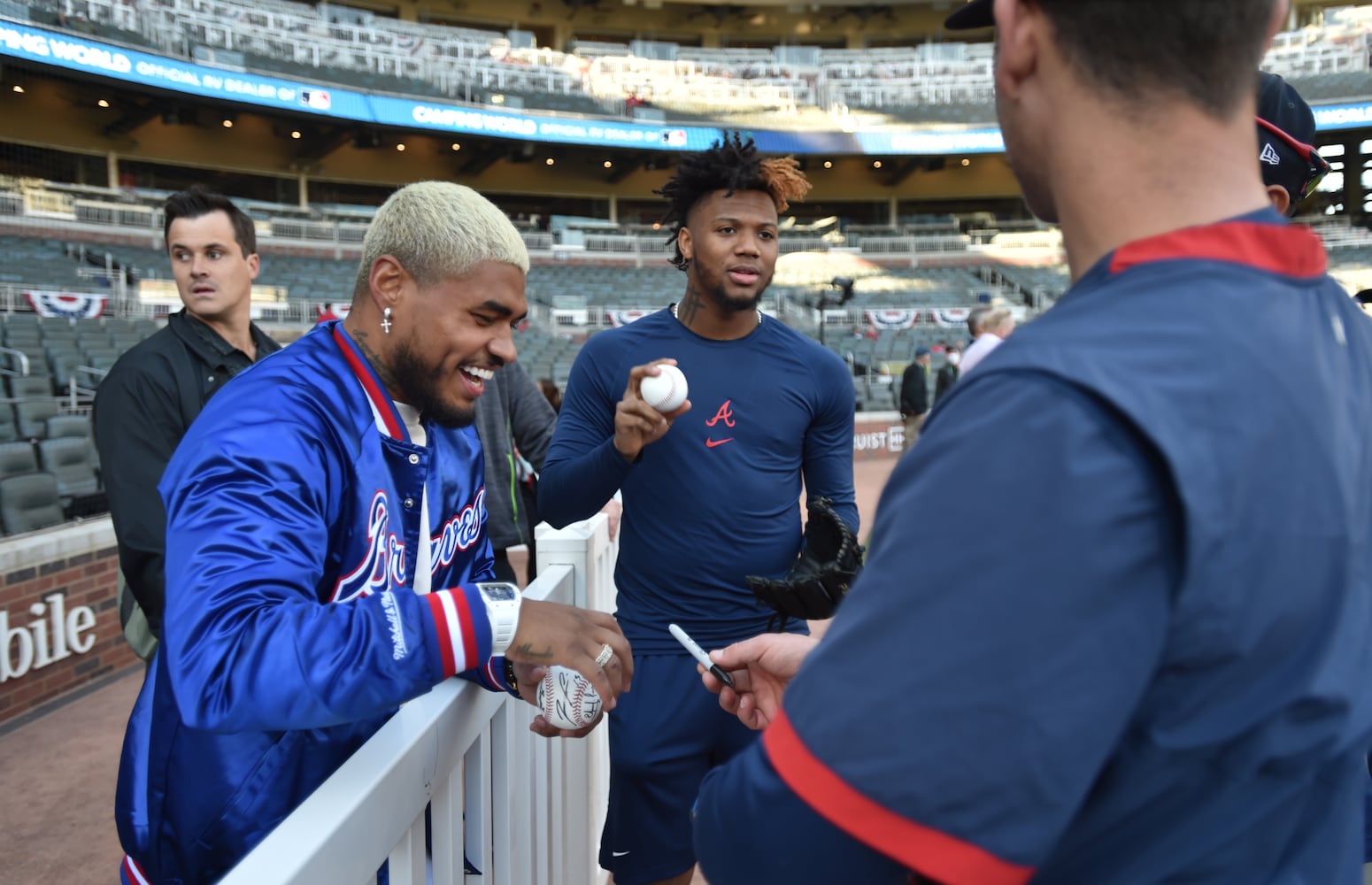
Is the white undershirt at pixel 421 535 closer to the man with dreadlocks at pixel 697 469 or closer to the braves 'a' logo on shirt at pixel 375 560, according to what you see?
the braves 'a' logo on shirt at pixel 375 560

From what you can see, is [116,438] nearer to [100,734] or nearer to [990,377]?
[100,734]

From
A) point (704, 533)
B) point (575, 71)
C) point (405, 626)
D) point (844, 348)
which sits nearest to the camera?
point (405, 626)

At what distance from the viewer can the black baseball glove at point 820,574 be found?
1903 millimetres

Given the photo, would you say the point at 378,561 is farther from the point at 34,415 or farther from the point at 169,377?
the point at 34,415

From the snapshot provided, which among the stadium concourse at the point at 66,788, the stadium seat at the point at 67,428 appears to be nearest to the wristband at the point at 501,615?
the stadium concourse at the point at 66,788

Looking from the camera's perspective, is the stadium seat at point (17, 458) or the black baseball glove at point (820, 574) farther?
the stadium seat at point (17, 458)

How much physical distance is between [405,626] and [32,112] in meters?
25.5

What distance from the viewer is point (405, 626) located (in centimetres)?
118

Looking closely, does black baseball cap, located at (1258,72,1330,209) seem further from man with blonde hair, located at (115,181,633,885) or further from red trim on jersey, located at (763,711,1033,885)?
red trim on jersey, located at (763,711,1033,885)

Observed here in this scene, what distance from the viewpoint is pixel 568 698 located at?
4.95ft

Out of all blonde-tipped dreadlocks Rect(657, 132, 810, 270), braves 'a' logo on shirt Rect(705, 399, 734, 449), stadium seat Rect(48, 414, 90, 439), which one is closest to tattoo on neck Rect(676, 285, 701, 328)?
blonde-tipped dreadlocks Rect(657, 132, 810, 270)

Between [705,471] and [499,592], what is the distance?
115 cm

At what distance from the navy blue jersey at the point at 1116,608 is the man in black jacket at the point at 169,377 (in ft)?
7.81

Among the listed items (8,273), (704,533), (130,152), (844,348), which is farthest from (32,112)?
(704,533)
